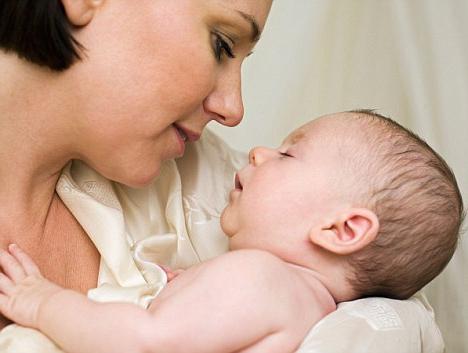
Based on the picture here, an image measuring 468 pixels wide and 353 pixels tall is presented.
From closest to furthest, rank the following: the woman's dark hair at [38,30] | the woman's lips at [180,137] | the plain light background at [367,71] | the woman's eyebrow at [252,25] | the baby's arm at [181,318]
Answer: the baby's arm at [181,318]
the woman's dark hair at [38,30]
the woman's eyebrow at [252,25]
the woman's lips at [180,137]
the plain light background at [367,71]

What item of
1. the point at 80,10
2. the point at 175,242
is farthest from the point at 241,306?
the point at 80,10

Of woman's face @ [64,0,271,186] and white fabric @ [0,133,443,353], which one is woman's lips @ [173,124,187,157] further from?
white fabric @ [0,133,443,353]

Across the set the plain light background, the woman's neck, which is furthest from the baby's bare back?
the plain light background

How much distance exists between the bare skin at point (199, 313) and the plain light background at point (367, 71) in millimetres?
729

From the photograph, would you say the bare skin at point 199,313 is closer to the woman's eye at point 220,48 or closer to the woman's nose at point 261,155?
the woman's nose at point 261,155

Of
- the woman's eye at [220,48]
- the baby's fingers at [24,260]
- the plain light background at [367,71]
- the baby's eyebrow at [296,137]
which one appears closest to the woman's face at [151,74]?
the woman's eye at [220,48]

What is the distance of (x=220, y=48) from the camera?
1.52 m

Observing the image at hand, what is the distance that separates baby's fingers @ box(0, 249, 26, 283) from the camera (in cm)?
140

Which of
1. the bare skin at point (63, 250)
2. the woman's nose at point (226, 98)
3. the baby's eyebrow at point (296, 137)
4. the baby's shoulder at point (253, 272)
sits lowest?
the bare skin at point (63, 250)

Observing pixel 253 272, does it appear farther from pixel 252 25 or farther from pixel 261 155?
pixel 252 25

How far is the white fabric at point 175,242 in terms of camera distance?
4.36 ft

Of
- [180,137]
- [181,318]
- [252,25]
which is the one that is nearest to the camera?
[181,318]

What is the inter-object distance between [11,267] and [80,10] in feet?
1.49

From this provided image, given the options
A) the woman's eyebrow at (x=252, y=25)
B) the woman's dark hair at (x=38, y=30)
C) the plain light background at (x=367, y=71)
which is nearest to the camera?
the woman's dark hair at (x=38, y=30)
